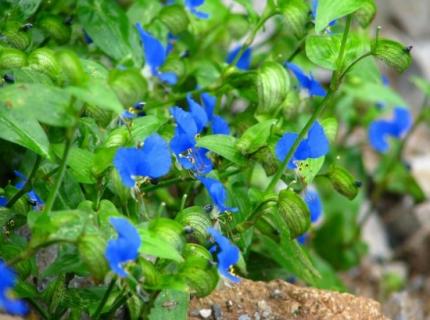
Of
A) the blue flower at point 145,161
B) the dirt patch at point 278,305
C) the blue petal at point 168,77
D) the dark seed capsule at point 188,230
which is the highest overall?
the blue flower at point 145,161

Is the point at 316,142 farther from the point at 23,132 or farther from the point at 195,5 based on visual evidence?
the point at 195,5

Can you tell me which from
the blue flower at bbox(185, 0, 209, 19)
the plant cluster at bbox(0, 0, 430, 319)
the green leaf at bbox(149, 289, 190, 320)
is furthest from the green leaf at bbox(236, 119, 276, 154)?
the blue flower at bbox(185, 0, 209, 19)

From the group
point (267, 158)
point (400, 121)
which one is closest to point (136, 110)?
point (267, 158)

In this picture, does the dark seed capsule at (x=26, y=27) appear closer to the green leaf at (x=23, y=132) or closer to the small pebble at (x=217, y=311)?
the green leaf at (x=23, y=132)

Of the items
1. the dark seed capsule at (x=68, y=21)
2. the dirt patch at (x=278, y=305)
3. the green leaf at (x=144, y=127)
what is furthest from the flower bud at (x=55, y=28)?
the dirt patch at (x=278, y=305)

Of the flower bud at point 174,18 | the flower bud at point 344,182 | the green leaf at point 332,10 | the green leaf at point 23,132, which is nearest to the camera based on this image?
the green leaf at point 23,132

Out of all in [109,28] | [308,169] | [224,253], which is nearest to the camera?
[224,253]

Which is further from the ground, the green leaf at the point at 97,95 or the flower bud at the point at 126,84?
the green leaf at the point at 97,95
